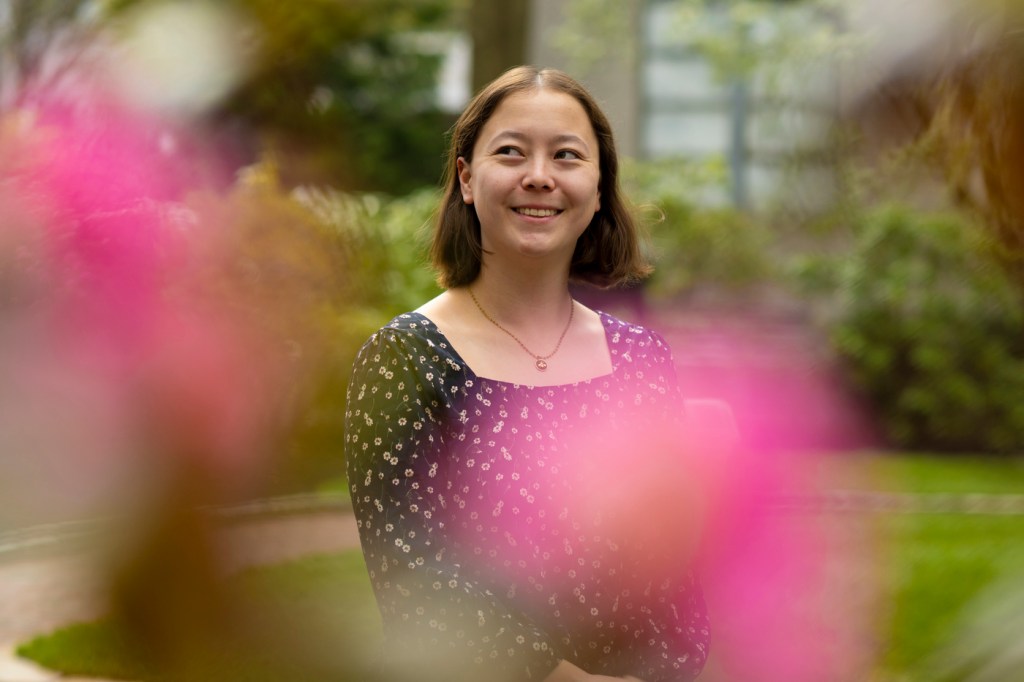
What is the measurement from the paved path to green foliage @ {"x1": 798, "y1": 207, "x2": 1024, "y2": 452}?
540 cm

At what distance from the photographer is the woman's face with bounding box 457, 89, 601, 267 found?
1.67 metres

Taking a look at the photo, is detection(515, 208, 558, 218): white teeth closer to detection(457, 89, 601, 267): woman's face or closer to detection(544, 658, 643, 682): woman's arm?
detection(457, 89, 601, 267): woman's face

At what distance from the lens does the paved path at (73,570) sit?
40.3 inches

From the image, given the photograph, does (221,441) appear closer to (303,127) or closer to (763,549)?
(303,127)

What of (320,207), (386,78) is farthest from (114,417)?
(386,78)

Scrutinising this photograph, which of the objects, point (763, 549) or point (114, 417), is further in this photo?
point (763, 549)

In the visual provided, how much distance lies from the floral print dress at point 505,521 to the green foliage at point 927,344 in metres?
6.30

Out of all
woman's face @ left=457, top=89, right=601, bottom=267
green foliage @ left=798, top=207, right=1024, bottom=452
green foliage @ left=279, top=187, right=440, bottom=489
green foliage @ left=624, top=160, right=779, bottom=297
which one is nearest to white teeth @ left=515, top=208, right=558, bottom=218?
woman's face @ left=457, top=89, right=601, bottom=267

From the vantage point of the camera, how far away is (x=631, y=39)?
35.6ft

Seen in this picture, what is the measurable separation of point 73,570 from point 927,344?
7.27 meters

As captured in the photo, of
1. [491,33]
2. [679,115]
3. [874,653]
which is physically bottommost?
[874,653]

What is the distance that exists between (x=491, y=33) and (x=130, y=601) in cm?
562

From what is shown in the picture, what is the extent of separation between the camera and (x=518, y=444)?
65.5 inches

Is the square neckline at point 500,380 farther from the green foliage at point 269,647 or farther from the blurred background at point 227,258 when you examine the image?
the green foliage at point 269,647
